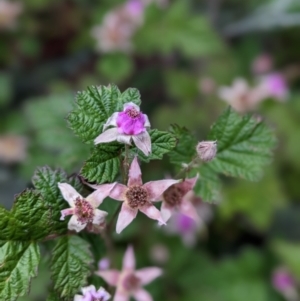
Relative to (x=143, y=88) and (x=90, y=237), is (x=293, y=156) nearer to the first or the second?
(x=143, y=88)

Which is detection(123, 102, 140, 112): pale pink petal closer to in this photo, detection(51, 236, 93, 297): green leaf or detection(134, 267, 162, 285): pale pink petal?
detection(51, 236, 93, 297): green leaf

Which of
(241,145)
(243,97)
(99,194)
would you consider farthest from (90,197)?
(243,97)

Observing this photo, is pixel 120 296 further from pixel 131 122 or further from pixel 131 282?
pixel 131 122

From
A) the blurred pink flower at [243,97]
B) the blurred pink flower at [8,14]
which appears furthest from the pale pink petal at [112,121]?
the blurred pink flower at [8,14]

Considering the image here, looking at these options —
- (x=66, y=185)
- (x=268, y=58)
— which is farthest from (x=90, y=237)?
(x=268, y=58)

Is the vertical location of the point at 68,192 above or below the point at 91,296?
above

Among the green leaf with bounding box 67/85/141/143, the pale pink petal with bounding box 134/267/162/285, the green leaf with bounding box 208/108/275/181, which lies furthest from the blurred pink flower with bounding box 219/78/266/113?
the green leaf with bounding box 67/85/141/143
